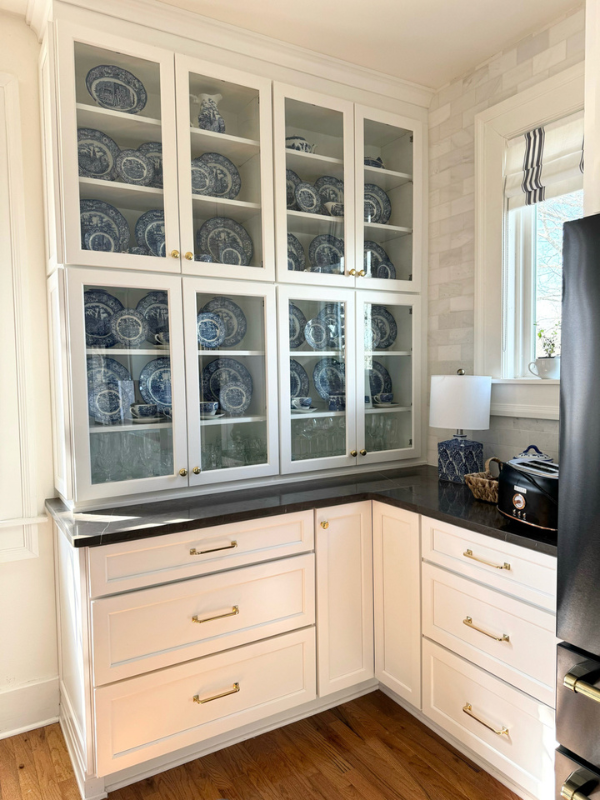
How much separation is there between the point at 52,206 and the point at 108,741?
177 centimetres

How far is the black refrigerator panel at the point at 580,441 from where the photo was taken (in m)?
1.01

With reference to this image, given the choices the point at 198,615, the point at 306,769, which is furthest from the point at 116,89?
the point at 306,769

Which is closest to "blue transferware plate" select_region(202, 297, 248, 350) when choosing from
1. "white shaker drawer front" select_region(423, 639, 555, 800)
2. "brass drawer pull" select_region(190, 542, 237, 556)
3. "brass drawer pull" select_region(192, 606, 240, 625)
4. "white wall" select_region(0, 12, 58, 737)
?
"white wall" select_region(0, 12, 58, 737)

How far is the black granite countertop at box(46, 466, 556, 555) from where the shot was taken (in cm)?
169

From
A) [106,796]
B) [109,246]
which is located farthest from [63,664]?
[109,246]

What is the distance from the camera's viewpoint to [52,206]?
1.93 meters

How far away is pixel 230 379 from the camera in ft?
7.39

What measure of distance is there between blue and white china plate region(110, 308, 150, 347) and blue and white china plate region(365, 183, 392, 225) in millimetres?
1169

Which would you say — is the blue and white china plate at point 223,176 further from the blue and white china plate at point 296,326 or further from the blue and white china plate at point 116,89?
the blue and white china plate at point 296,326

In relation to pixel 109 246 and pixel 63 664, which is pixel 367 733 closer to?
pixel 63 664

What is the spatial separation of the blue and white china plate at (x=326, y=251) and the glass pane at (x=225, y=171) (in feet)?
0.89

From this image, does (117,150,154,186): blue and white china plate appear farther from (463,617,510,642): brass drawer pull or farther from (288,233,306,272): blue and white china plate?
(463,617,510,642): brass drawer pull

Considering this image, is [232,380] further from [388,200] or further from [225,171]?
[388,200]

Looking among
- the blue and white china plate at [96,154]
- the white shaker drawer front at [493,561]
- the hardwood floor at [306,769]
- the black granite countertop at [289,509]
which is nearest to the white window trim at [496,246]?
the black granite countertop at [289,509]
